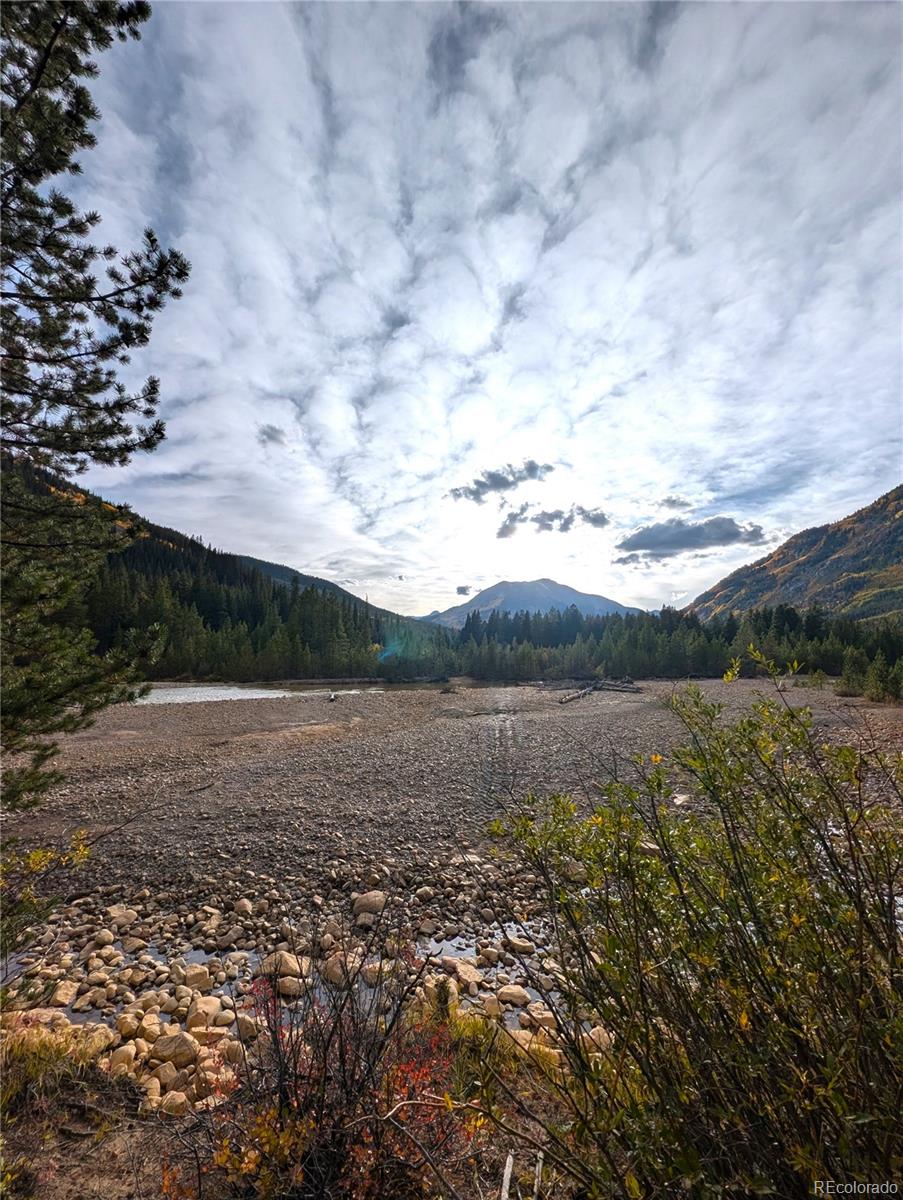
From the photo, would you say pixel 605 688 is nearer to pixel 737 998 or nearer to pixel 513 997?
pixel 513 997

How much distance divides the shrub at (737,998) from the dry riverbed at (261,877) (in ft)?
1.67

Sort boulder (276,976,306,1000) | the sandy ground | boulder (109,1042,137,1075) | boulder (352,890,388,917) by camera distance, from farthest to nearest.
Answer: the sandy ground → boulder (352,890,388,917) → boulder (276,976,306,1000) → boulder (109,1042,137,1075)

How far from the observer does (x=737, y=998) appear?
1970 millimetres

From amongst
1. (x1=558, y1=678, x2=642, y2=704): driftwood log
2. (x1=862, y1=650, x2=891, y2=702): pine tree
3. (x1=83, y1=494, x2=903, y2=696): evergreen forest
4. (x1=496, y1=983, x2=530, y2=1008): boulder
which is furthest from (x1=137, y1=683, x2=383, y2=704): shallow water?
(x1=862, y1=650, x2=891, y2=702): pine tree

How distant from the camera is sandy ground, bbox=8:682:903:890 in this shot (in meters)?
9.63

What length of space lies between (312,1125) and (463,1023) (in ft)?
9.40

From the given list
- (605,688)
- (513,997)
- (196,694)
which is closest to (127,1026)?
(513,997)

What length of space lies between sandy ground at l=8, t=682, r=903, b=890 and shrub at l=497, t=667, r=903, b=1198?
2.43ft

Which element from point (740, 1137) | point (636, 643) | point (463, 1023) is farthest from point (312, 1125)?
point (636, 643)

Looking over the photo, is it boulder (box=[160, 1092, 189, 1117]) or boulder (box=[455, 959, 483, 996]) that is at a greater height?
boulder (box=[160, 1092, 189, 1117])

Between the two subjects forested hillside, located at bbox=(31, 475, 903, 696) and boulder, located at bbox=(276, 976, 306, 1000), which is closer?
boulder, located at bbox=(276, 976, 306, 1000)

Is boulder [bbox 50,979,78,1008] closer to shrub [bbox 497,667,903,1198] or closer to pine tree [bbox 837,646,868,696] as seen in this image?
shrub [bbox 497,667,903,1198]

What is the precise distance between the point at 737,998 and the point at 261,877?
878 cm

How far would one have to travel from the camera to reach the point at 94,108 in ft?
14.6
